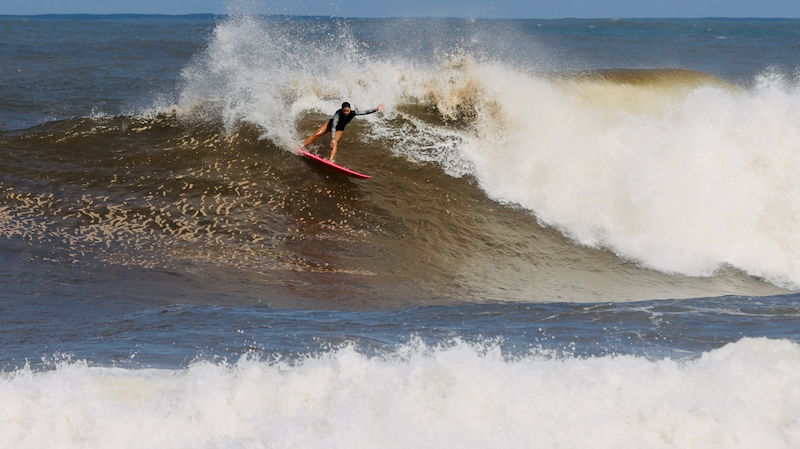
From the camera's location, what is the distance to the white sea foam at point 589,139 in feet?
32.3

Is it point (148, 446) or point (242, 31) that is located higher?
point (242, 31)

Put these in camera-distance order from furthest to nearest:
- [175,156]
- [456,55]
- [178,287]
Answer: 1. [456,55]
2. [175,156]
3. [178,287]

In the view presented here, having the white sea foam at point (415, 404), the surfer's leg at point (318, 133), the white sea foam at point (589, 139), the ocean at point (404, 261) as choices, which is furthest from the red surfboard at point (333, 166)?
the white sea foam at point (415, 404)

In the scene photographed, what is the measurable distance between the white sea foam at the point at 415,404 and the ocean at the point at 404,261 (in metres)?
0.02

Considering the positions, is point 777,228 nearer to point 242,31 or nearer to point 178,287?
point 178,287

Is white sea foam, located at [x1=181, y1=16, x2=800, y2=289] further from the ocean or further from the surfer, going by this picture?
the surfer

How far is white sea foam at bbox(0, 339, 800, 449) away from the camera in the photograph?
4230 mm

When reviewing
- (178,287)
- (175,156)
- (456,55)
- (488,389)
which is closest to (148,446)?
(488,389)

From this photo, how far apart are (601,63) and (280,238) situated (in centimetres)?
2631

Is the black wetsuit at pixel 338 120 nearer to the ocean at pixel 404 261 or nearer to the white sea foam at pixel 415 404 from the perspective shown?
the ocean at pixel 404 261

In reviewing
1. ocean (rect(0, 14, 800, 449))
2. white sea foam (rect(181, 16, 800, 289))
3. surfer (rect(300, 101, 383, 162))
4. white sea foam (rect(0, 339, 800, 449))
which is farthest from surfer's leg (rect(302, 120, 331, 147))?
white sea foam (rect(0, 339, 800, 449))

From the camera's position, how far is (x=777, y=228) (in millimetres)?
9992

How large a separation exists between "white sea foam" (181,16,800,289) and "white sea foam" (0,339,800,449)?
4.68 m

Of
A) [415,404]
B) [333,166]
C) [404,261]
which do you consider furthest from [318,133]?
[415,404]
